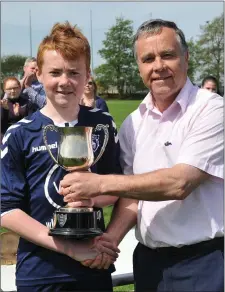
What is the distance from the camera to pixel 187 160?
2041 mm

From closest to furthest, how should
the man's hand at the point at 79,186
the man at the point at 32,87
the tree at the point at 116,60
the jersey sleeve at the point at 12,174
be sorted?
the man's hand at the point at 79,186 < the jersey sleeve at the point at 12,174 < the man at the point at 32,87 < the tree at the point at 116,60

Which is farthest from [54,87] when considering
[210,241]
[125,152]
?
[210,241]

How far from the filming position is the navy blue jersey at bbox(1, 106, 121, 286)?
2.07 metres

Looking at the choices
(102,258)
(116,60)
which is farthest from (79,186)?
(116,60)

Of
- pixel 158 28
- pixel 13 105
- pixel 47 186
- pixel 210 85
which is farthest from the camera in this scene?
pixel 210 85

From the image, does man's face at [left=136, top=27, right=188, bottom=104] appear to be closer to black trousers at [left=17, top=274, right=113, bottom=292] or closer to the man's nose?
the man's nose

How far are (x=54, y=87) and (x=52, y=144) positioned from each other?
0.23m

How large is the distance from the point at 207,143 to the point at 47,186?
0.67 metres

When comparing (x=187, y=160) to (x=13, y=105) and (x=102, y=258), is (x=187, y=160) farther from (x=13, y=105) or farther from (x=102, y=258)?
(x=13, y=105)

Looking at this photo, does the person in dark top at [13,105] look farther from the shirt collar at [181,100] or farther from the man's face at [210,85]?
the shirt collar at [181,100]

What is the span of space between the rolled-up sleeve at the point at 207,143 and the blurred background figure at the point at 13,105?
5.36 m

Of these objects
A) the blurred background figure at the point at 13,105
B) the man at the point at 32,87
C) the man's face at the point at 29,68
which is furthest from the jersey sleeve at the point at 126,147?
the man's face at the point at 29,68

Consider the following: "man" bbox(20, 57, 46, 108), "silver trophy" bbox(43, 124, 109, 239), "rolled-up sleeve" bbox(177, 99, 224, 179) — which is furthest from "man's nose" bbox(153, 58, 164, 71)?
"man" bbox(20, 57, 46, 108)

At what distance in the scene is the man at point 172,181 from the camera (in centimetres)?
201
